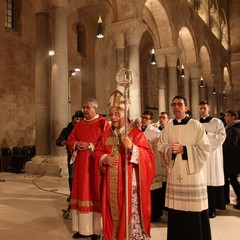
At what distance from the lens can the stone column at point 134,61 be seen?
41.6 ft

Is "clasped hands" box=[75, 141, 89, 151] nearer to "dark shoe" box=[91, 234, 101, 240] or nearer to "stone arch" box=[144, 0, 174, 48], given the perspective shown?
"dark shoe" box=[91, 234, 101, 240]

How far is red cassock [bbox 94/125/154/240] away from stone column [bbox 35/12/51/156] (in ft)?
24.3

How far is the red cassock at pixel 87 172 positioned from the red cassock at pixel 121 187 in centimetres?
31

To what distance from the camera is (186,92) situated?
19.9 m

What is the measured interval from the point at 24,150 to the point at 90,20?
33.9 feet

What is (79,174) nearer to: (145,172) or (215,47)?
(145,172)

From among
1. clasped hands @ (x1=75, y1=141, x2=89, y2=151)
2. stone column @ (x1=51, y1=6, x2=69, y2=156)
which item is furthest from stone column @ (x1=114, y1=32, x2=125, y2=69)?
clasped hands @ (x1=75, y1=141, x2=89, y2=151)

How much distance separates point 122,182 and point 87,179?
27.5 inches

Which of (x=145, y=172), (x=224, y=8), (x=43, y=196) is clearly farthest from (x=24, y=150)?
(x=224, y=8)

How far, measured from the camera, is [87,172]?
4188 millimetres

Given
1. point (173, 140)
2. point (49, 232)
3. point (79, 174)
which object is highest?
point (173, 140)

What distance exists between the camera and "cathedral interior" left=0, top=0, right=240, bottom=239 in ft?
34.2

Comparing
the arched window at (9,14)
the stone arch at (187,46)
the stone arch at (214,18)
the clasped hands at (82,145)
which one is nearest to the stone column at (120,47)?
the arched window at (9,14)

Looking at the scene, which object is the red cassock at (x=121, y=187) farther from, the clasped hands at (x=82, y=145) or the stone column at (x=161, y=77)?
the stone column at (x=161, y=77)
